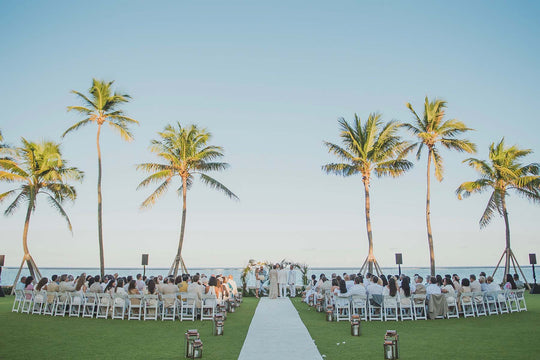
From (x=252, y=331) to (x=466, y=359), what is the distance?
5.62m

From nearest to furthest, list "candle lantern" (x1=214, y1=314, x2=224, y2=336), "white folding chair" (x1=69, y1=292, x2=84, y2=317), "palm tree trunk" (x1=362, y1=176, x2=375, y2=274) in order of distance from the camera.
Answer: "candle lantern" (x1=214, y1=314, x2=224, y2=336) → "white folding chair" (x1=69, y1=292, x2=84, y2=317) → "palm tree trunk" (x1=362, y1=176, x2=375, y2=274)

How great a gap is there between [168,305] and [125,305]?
154cm

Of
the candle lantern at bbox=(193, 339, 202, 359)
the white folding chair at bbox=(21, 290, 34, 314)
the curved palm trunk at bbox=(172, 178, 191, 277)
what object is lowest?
the candle lantern at bbox=(193, 339, 202, 359)

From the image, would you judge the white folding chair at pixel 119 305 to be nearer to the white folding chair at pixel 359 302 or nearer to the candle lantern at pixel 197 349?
the candle lantern at pixel 197 349

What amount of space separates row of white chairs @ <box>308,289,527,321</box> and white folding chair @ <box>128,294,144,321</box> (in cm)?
639

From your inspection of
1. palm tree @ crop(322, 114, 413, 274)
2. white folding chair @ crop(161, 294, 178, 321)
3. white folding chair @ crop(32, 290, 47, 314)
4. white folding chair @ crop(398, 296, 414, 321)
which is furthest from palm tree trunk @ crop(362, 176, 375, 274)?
white folding chair @ crop(32, 290, 47, 314)

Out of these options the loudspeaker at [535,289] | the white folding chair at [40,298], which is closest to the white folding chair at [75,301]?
the white folding chair at [40,298]

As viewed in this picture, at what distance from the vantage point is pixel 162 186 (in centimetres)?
2659

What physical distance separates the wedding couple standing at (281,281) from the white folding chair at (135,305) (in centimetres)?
1004

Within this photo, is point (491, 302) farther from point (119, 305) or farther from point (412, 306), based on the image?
point (119, 305)

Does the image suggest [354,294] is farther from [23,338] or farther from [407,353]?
[23,338]

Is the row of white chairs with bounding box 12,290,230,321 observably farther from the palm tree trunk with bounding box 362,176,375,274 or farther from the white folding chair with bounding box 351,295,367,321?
the palm tree trunk with bounding box 362,176,375,274

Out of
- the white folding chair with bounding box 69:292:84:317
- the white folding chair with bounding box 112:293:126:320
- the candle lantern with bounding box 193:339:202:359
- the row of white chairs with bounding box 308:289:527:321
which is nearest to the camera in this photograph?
the candle lantern with bounding box 193:339:202:359

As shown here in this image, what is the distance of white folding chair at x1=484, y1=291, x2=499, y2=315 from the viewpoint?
14188mm
